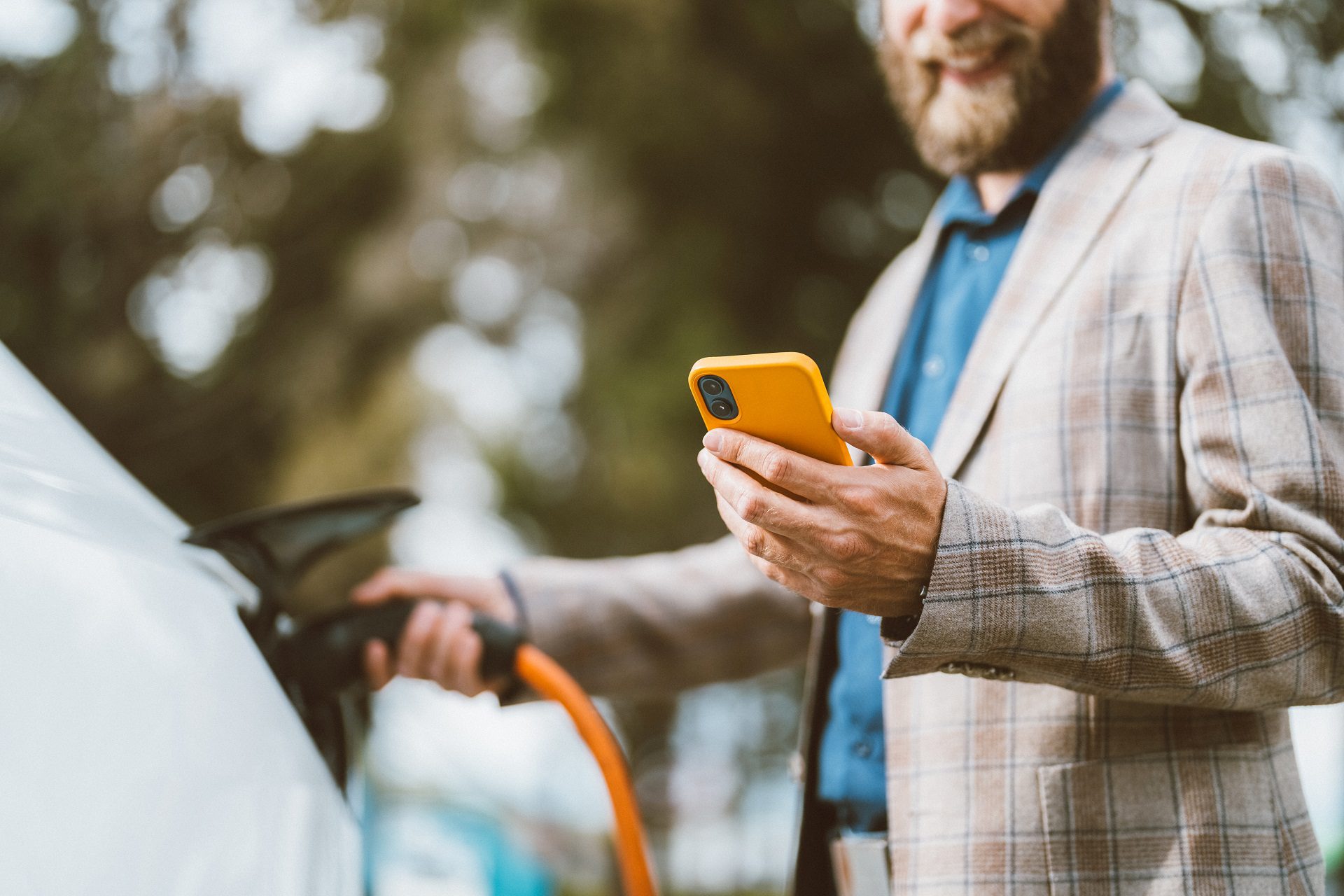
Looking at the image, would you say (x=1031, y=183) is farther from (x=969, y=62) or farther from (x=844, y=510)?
(x=844, y=510)

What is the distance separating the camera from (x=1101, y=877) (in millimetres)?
1006

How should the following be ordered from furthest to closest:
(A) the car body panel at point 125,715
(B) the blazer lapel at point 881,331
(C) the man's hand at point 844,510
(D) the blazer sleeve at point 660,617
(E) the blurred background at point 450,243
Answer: (E) the blurred background at point 450,243
(D) the blazer sleeve at point 660,617
(B) the blazer lapel at point 881,331
(C) the man's hand at point 844,510
(A) the car body panel at point 125,715

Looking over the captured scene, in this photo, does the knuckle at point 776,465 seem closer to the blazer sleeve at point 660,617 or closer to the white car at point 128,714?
the white car at point 128,714

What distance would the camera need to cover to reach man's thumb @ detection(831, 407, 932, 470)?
2.55ft

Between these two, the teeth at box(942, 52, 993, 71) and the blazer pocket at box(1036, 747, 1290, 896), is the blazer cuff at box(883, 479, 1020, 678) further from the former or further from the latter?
the teeth at box(942, 52, 993, 71)

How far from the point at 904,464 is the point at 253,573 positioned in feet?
2.33

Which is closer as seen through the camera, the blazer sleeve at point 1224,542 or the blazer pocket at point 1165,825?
the blazer sleeve at point 1224,542

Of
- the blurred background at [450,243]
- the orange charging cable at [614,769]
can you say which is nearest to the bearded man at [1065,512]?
the orange charging cable at [614,769]

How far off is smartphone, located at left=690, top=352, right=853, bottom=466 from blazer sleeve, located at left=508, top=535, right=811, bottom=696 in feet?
2.51

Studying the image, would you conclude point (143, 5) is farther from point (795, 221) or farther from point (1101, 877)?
point (1101, 877)

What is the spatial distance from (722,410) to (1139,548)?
392mm

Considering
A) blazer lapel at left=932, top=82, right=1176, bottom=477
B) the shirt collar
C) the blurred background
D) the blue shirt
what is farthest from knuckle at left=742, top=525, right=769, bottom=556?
the blurred background

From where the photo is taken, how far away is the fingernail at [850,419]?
774mm


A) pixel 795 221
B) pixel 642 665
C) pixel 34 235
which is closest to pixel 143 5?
pixel 34 235
